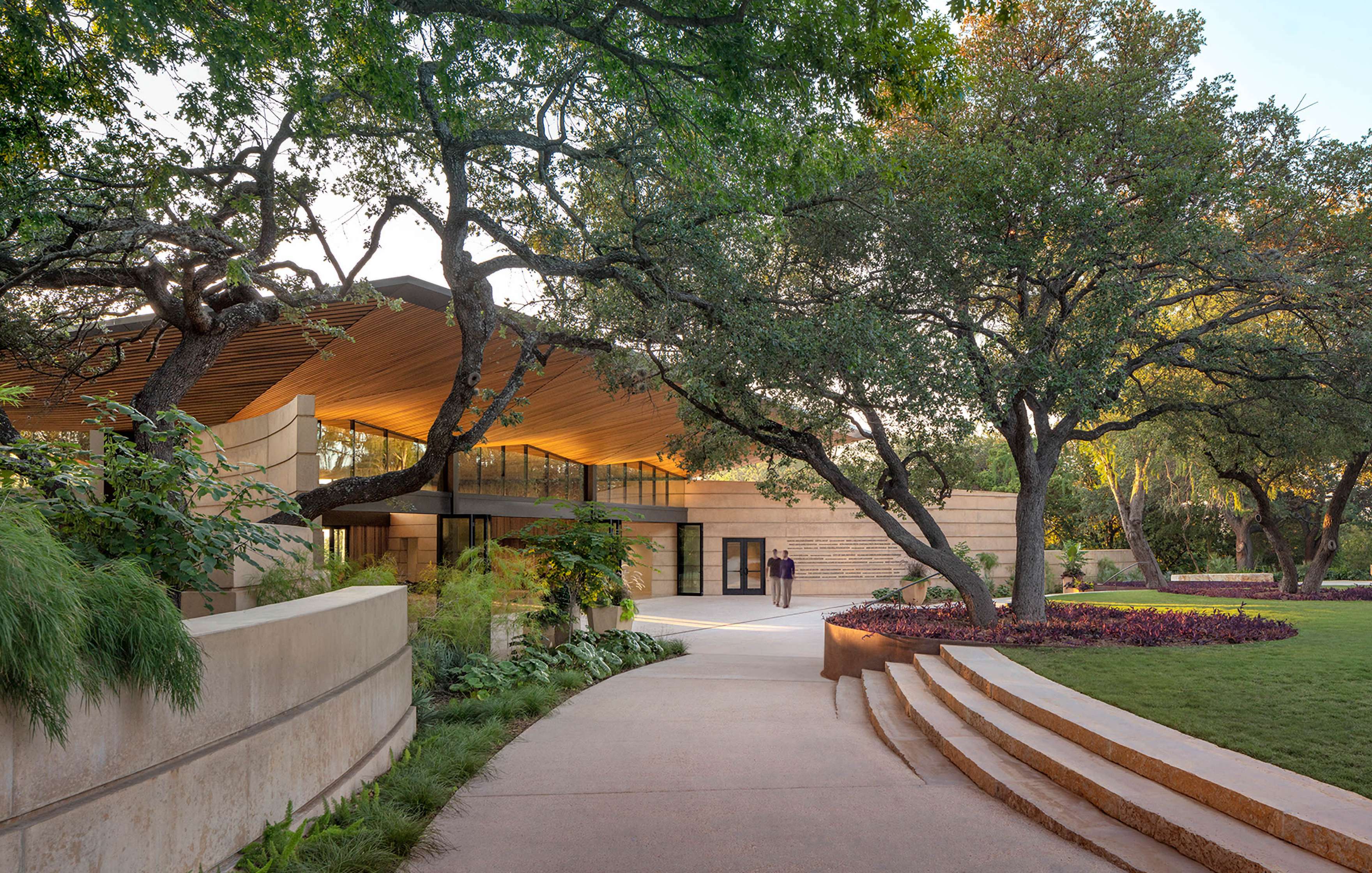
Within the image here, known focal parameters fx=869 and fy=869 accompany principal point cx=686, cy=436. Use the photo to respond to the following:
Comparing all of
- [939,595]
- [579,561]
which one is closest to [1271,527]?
[939,595]

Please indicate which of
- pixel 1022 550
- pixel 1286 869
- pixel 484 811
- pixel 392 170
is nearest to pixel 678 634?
pixel 1022 550

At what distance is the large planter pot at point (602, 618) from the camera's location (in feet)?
46.6

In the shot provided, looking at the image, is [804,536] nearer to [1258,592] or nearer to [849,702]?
[1258,592]

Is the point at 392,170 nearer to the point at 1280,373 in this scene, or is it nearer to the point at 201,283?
the point at 201,283

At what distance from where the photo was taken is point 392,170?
10.4m

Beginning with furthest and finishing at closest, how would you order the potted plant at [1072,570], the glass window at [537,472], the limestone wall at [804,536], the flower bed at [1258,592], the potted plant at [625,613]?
the limestone wall at [804,536] < the potted plant at [1072,570] < the glass window at [537,472] < the flower bed at [1258,592] < the potted plant at [625,613]

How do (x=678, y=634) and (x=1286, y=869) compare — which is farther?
(x=678, y=634)

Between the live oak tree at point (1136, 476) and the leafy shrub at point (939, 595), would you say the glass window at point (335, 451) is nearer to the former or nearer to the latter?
the leafy shrub at point (939, 595)

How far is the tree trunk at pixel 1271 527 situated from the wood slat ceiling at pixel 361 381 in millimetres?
13172

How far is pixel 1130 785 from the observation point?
4.83 m

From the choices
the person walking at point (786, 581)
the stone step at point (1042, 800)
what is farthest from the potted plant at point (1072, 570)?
the stone step at point (1042, 800)

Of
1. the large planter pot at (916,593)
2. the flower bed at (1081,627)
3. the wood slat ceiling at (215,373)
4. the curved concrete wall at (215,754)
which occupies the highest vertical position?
the wood slat ceiling at (215,373)

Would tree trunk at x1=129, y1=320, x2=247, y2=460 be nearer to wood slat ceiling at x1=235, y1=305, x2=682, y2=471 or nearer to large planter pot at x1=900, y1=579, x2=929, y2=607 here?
wood slat ceiling at x1=235, y1=305, x2=682, y2=471

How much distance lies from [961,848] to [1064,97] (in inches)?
391
